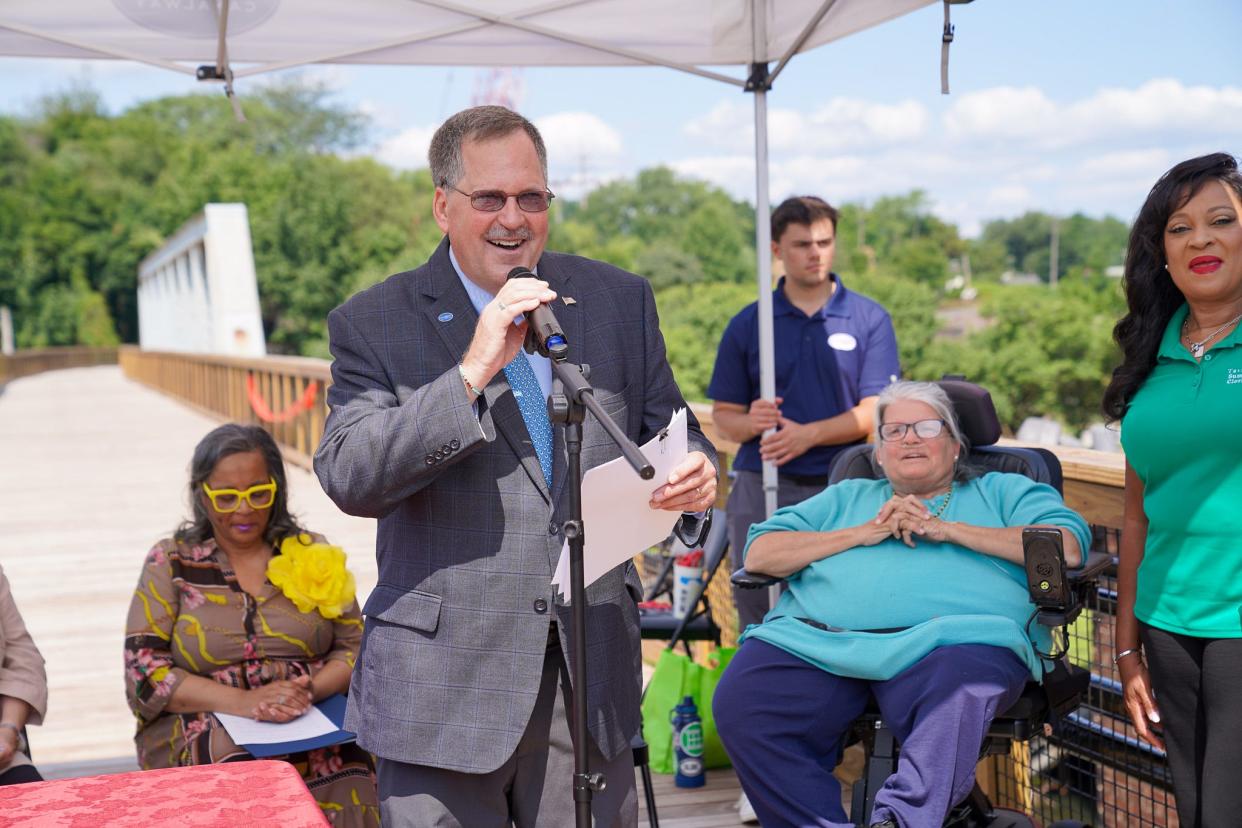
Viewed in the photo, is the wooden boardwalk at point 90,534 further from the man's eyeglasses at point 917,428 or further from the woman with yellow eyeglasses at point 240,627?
the man's eyeglasses at point 917,428

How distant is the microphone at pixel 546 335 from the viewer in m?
1.48

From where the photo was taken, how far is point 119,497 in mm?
10547

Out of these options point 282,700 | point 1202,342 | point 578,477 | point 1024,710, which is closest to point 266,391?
point 282,700

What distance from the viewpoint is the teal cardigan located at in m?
2.79

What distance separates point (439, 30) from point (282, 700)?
6.23ft

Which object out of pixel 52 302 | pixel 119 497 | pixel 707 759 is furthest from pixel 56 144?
pixel 707 759

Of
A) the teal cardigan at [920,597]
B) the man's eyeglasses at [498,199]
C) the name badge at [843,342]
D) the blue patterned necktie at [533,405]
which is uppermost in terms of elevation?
the man's eyeglasses at [498,199]

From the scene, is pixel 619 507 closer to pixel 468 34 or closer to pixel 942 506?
pixel 942 506

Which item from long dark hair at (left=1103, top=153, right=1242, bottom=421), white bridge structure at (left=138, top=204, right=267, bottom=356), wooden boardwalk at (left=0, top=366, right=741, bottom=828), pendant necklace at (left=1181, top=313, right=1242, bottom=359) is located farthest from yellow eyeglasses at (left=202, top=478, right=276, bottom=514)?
white bridge structure at (left=138, top=204, right=267, bottom=356)

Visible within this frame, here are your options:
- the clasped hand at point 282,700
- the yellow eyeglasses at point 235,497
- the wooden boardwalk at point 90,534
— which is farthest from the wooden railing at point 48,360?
the clasped hand at point 282,700

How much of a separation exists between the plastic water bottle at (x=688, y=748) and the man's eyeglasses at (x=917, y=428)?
52.1 inches

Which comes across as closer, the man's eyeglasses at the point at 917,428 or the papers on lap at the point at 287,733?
the papers on lap at the point at 287,733

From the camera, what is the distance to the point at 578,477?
1.55m

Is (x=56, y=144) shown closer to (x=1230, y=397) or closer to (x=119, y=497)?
(x=119, y=497)
